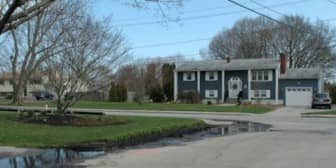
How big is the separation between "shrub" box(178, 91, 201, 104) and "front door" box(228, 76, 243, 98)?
167 inches

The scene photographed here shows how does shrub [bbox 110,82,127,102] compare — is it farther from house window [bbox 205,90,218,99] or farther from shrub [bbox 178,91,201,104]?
house window [bbox 205,90,218,99]

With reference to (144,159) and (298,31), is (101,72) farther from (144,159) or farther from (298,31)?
Result: (298,31)

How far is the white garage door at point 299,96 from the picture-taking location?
5784 cm

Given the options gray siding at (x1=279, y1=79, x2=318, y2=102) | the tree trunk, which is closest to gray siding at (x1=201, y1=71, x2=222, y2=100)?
gray siding at (x1=279, y1=79, x2=318, y2=102)

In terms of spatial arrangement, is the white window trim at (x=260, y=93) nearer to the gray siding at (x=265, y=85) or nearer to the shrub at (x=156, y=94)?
the gray siding at (x=265, y=85)

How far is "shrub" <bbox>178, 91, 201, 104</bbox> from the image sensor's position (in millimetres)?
60312

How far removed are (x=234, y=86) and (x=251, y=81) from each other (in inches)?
86.0

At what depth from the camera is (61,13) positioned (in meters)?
31.0

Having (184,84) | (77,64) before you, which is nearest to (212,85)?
(184,84)

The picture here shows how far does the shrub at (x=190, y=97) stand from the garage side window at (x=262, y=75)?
706cm

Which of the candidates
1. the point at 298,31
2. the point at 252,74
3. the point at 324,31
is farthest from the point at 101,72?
the point at 324,31

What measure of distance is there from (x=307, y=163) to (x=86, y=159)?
16.9 ft

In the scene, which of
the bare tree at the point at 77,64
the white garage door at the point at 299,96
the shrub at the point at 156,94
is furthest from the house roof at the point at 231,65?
the bare tree at the point at 77,64

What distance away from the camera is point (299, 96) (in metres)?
58.4
